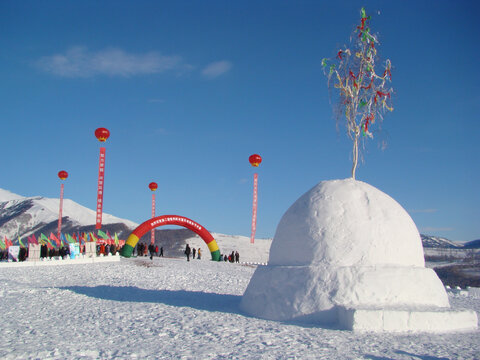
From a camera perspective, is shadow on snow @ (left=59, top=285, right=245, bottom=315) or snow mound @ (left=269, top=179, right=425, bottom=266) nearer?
snow mound @ (left=269, top=179, right=425, bottom=266)

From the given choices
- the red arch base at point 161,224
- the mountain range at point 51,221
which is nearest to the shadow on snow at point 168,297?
the red arch base at point 161,224

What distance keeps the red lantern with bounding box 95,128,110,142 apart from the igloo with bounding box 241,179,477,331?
17446mm

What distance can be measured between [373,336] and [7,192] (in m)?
102

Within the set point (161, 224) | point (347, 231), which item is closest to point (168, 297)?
point (347, 231)

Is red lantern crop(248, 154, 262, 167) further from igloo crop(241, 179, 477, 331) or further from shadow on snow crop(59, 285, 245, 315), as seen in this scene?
igloo crop(241, 179, 477, 331)

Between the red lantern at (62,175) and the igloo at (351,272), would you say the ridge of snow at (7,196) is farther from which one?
the igloo at (351,272)

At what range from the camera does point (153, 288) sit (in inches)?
506

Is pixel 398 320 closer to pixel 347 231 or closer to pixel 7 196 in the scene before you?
pixel 347 231

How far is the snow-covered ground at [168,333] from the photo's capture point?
18.5ft

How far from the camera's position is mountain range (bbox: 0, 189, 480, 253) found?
2095 inches

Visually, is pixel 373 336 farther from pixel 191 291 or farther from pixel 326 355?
pixel 191 291

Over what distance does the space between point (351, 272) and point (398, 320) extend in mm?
1082

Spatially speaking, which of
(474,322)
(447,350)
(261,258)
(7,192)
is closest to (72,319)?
(447,350)

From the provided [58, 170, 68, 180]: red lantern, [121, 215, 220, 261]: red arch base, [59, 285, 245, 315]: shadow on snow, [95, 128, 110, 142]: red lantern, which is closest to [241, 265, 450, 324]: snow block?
[59, 285, 245, 315]: shadow on snow
